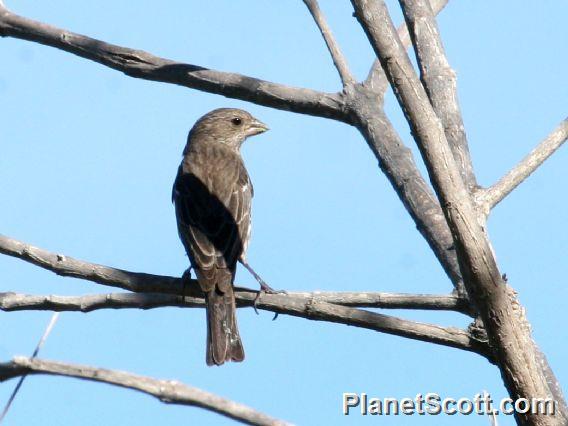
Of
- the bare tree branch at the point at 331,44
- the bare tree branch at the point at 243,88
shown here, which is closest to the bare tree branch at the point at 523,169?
the bare tree branch at the point at 243,88

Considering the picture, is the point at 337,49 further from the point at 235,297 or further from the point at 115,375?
the point at 115,375

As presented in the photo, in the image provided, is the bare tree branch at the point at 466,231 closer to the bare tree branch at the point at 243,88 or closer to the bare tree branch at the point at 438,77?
the bare tree branch at the point at 438,77

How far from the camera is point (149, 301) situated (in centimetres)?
474

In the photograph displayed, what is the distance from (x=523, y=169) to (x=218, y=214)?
2394 mm

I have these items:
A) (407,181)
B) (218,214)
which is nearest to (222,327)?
(218,214)

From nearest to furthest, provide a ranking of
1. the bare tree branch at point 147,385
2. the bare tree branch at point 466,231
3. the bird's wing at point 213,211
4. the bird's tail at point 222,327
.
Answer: the bare tree branch at point 147,385
the bare tree branch at point 466,231
the bird's tail at point 222,327
the bird's wing at point 213,211

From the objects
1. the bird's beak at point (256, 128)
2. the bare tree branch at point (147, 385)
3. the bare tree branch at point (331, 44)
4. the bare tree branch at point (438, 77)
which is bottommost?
the bare tree branch at point (147, 385)

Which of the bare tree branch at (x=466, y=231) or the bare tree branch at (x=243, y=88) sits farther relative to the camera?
the bare tree branch at (x=243, y=88)

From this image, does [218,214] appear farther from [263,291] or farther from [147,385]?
[147,385]

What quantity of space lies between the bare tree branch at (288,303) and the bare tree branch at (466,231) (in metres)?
0.50

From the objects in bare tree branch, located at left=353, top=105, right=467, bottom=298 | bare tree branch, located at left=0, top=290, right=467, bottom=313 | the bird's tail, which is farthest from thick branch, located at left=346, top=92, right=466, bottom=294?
the bird's tail

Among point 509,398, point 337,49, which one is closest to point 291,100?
point 337,49

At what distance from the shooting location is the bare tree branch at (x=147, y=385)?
81.9 inches

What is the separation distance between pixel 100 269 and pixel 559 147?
2319 millimetres
